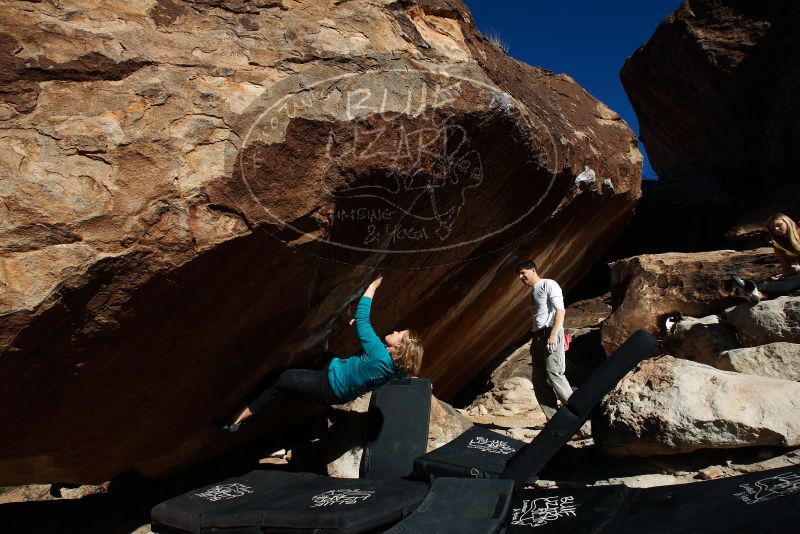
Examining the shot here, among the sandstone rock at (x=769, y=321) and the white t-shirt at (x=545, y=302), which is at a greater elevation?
the sandstone rock at (x=769, y=321)

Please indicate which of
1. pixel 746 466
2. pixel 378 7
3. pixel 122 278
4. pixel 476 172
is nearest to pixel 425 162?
pixel 476 172

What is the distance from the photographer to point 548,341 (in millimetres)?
3777

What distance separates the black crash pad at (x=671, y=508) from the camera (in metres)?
1.77

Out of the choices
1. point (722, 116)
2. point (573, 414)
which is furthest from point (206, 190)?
point (722, 116)

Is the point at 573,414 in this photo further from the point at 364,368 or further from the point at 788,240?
the point at 788,240

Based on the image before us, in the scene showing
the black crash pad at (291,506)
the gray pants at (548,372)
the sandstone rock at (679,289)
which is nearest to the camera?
the black crash pad at (291,506)

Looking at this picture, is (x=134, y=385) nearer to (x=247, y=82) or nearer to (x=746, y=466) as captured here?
(x=247, y=82)

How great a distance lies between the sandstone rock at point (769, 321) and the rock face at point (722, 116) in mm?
3138

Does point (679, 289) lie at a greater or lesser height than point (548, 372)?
greater

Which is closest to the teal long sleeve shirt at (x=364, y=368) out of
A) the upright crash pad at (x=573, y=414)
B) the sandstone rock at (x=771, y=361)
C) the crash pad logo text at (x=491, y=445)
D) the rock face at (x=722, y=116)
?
the crash pad logo text at (x=491, y=445)

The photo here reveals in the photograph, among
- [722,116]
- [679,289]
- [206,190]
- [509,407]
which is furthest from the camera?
[722,116]

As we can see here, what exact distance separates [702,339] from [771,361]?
1.17m

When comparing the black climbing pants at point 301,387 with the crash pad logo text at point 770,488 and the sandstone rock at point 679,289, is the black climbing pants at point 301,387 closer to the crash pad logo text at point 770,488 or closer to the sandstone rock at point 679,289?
the crash pad logo text at point 770,488

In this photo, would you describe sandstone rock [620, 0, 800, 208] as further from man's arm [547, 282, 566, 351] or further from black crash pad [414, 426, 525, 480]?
black crash pad [414, 426, 525, 480]
